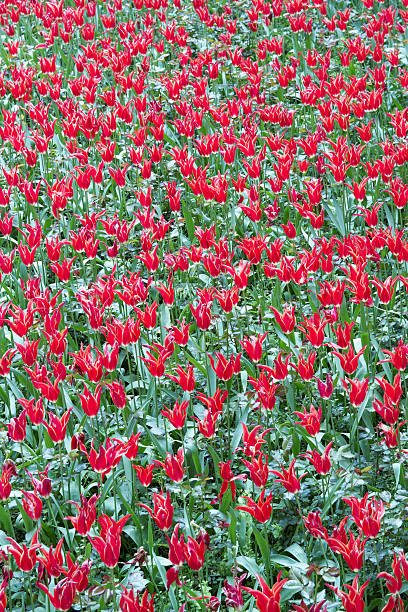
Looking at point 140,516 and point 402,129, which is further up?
point 402,129

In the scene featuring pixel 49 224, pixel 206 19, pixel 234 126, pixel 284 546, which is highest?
pixel 206 19

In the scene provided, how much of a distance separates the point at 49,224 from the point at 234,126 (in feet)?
4.74

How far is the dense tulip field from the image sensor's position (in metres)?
2.68

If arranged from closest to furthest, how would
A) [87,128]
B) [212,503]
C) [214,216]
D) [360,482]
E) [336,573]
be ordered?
[336,573] < [360,482] < [212,503] < [214,216] < [87,128]

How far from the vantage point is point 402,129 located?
489cm

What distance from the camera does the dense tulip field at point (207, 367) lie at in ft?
8.79

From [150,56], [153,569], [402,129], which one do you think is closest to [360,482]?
[153,569]

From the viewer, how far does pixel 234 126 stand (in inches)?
220

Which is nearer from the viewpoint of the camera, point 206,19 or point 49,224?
point 49,224

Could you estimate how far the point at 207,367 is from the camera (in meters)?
3.67

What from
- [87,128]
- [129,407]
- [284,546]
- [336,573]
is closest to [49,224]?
[87,128]

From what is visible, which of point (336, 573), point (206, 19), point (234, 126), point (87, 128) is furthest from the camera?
point (206, 19)

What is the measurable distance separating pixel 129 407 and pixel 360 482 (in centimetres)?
116

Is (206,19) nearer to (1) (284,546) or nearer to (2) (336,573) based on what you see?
(1) (284,546)
